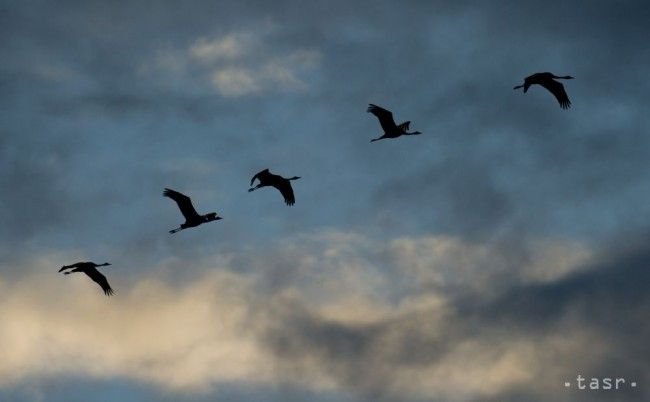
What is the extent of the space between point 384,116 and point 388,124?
75 cm

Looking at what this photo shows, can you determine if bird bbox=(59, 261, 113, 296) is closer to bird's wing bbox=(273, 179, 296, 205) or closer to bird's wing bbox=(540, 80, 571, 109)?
bird's wing bbox=(273, 179, 296, 205)

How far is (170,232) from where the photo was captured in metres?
55.9

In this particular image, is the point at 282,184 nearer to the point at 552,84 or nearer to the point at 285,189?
the point at 285,189

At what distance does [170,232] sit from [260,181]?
5.19 m

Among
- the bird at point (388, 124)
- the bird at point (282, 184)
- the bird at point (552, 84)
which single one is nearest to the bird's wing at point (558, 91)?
the bird at point (552, 84)

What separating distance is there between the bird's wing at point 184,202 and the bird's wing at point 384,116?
33.0 ft

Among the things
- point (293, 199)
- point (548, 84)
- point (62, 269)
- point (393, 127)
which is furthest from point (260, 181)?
point (548, 84)

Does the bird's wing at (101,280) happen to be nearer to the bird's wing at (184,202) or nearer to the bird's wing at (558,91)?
the bird's wing at (184,202)

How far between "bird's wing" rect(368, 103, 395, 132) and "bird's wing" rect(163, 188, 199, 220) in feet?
33.0

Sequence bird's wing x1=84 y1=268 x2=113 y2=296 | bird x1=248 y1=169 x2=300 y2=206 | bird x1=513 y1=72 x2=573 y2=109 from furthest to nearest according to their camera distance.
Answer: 1. bird's wing x1=84 y1=268 x2=113 y2=296
2. bird x1=248 y1=169 x2=300 y2=206
3. bird x1=513 y1=72 x2=573 y2=109

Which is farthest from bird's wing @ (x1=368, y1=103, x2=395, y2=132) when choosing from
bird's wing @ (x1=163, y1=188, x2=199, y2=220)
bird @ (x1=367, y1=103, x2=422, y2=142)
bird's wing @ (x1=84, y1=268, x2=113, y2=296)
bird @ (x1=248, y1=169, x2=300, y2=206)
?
bird's wing @ (x1=84, y1=268, x2=113, y2=296)

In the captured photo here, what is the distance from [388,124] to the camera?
183 ft

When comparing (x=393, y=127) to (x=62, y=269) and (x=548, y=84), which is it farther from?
(x=62, y=269)

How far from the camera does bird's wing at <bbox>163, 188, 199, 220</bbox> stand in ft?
180
